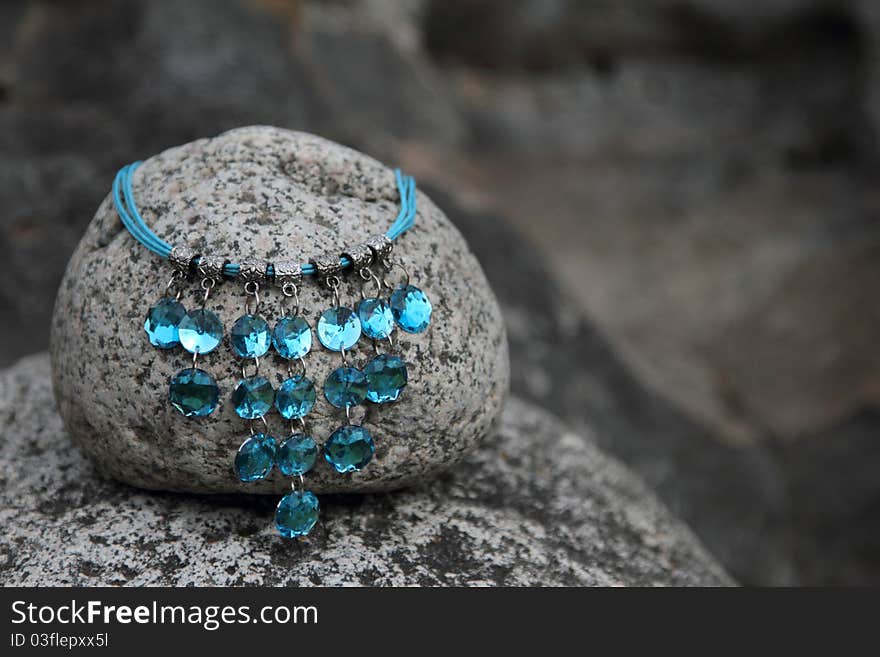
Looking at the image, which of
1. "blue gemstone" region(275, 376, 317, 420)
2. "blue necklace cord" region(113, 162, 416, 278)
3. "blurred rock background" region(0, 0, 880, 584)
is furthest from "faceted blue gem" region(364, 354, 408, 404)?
"blurred rock background" region(0, 0, 880, 584)

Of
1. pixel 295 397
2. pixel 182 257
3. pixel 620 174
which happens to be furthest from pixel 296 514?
pixel 620 174

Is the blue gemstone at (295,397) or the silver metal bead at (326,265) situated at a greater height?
the silver metal bead at (326,265)

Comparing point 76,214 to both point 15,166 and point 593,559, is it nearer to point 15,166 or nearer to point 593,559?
point 15,166

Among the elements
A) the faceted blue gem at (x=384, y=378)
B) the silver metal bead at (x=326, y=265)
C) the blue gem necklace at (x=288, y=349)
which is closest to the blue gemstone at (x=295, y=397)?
the blue gem necklace at (x=288, y=349)

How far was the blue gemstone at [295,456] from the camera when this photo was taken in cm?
189

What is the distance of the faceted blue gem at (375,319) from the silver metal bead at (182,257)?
34 centimetres

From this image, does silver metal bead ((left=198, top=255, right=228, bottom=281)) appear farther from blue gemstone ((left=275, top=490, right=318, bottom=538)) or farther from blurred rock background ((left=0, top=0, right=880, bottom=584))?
blurred rock background ((left=0, top=0, right=880, bottom=584))

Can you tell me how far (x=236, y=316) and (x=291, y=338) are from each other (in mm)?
123

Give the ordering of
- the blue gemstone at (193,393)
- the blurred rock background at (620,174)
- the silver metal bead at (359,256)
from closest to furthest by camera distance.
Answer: the blue gemstone at (193,393) < the silver metal bead at (359,256) < the blurred rock background at (620,174)

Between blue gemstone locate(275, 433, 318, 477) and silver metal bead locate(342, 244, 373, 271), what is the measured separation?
1.20 feet

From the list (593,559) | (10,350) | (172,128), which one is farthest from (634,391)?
(10,350)

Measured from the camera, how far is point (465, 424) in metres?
2.06

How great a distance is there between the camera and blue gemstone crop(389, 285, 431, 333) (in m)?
1.98

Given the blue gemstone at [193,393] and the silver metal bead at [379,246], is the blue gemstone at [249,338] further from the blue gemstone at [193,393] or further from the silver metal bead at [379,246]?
the silver metal bead at [379,246]
